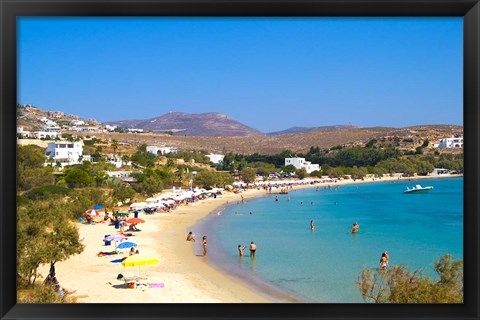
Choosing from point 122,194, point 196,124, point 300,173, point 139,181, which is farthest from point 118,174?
point 196,124

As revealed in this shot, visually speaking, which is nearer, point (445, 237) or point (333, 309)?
point (333, 309)

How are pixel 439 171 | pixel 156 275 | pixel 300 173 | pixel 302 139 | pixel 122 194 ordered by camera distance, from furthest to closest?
pixel 302 139 < pixel 439 171 < pixel 300 173 < pixel 122 194 < pixel 156 275

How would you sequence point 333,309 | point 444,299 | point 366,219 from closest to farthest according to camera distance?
point 333,309 < point 444,299 < point 366,219

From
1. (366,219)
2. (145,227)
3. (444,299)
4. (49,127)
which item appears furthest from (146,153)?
(444,299)

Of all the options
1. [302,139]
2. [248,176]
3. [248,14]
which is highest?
[302,139]

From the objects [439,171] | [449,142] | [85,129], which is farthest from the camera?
[85,129]

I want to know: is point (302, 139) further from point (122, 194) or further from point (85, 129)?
point (122, 194)
